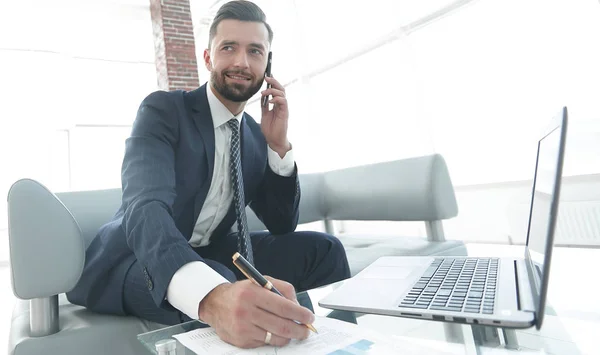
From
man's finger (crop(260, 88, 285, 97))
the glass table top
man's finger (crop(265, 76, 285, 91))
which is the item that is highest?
man's finger (crop(265, 76, 285, 91))

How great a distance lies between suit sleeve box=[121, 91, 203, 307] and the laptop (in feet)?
1.08

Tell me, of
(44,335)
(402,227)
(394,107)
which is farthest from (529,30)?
(44,335)

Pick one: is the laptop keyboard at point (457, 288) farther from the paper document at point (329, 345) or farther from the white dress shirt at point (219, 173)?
the white dress shirt at point (219, 173)

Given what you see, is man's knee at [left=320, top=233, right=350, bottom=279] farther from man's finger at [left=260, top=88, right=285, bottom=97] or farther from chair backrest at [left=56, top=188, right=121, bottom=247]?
chair backrest at [left=56, top=188, right=121, bottom=247]

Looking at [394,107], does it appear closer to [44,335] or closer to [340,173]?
[340,173]

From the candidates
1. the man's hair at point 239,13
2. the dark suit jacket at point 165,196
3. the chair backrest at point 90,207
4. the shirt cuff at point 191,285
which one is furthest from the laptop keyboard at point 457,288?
the chair backrest at point 90,207

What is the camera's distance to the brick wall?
4.67 meters

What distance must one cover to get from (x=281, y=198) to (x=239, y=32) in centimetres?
62

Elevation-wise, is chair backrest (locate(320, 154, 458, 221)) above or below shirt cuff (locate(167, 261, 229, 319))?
above

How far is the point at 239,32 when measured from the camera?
51.6 inches

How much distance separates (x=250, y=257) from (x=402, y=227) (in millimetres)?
4132

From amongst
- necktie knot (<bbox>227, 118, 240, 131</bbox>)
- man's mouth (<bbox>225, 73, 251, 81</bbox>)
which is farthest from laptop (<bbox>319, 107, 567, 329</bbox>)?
man's mouth (<bbox>225, 73, 251, 81</bbox>)

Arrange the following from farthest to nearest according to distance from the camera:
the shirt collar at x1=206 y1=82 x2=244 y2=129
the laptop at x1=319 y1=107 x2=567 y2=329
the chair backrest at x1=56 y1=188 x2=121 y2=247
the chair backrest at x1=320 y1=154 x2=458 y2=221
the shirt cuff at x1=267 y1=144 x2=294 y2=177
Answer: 1. the chair backrest at x1=320 y1=154 x2=458 y2=221
2. the chair backrest at x1=56 y1=188 x2=121 y2=247
3. the shirt cuff at x1=267 y1=144 x2=294 y2=177
4. the shirt collar at x1=206 y1=82 x2=244 y2=129
5. the laptop at x1=319 y1=107 x2=567 y2=329

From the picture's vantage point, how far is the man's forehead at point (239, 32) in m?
1.31
